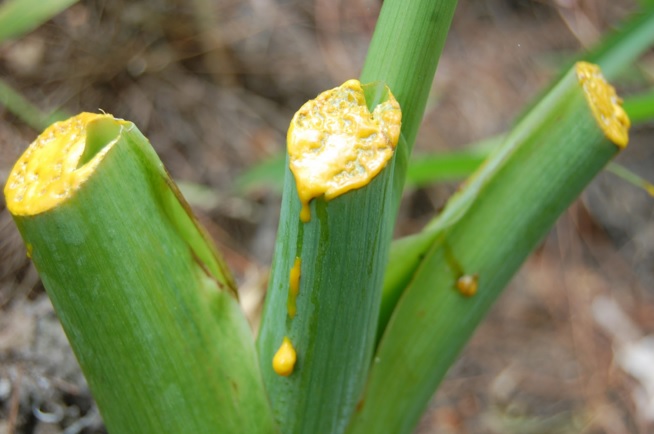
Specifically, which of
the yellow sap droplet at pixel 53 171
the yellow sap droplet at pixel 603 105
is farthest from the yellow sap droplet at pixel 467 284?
the yellow sap droplet at pixel 53 171

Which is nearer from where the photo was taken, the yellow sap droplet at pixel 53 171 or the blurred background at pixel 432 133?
the yellow sap droplet at pixel 53 171

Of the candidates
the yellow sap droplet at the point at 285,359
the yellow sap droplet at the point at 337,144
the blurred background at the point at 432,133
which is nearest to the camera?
the yellow sap droplet at the point at 337,144

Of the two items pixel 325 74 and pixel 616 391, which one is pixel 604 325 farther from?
pixel 325 74

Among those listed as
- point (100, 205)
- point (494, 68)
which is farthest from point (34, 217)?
point (494, 68)

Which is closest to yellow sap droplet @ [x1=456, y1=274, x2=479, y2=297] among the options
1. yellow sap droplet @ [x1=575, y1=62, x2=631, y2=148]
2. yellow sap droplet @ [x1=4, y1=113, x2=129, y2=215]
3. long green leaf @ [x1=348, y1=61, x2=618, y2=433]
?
long green leaf @ [x1=348, y1=61, x2=618, y2=433]

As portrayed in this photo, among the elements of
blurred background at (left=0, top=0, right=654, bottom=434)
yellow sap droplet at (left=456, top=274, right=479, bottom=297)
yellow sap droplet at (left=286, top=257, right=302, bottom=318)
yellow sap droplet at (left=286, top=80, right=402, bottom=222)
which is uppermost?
yellow sap droplet at (left=286, top=80, right=402, bottom=222)

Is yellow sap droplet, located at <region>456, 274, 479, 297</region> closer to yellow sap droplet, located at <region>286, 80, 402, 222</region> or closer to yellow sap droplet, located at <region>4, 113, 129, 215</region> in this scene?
yellow sap droplet, located at <region>286, 80, 402, 222</region>

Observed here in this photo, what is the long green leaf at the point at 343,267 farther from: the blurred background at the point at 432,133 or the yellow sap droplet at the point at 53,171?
the blurred background at the point at 432,133
